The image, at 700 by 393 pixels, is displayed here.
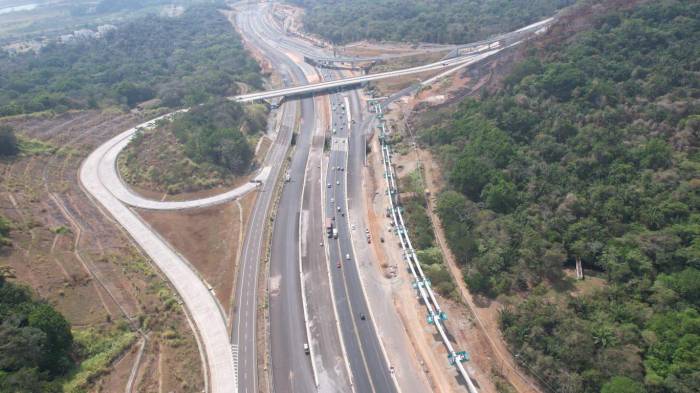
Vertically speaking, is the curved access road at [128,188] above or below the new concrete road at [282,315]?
above

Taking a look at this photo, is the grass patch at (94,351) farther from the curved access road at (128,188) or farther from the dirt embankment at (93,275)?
the curved access road at (128,188)

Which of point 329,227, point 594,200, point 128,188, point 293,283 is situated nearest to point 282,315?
point 293,283

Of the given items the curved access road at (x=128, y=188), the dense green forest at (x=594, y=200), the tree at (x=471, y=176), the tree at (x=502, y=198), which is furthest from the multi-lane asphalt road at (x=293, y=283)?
the tree at (x=502, y=198)

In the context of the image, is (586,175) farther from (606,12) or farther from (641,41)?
(606,12)

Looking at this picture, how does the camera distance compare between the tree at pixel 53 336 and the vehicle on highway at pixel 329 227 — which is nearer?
the tree at pixel 53 336

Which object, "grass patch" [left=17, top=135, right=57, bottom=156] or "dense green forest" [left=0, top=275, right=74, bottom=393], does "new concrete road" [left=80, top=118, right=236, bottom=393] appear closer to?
"grass patch" [left=17, top=135, right=57, bottom=156]
